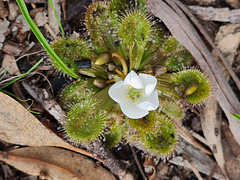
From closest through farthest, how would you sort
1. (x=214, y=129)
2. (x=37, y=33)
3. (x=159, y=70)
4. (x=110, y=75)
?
1. (x=37, y=33)
2. (x=159, y=70)
3. (x=110, y=75)
4. (x=214, y=129)

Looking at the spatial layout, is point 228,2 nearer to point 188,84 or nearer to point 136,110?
point 188,84

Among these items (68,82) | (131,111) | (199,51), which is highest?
(199,51)

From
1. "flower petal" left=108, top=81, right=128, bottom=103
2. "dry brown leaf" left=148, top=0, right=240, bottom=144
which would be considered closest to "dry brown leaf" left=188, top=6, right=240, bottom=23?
"dry brown leaf" left=148, top=0, right=240, bottom=144

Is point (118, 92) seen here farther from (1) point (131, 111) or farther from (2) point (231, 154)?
(2) point (231, 154)

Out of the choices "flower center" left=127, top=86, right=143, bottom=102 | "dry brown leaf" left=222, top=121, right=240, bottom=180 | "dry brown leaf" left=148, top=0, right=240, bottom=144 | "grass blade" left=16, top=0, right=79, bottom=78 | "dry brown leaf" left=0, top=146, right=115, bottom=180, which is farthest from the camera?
"dry brown leaf" left=222, top=121, right=240, bottom=180

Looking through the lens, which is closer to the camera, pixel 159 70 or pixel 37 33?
pixel 37 33

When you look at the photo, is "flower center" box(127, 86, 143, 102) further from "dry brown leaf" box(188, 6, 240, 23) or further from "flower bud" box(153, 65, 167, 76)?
"dry brown leaf" box(188, 6, 240, 23)

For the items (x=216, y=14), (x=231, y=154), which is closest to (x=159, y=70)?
(x=216, y=14)
